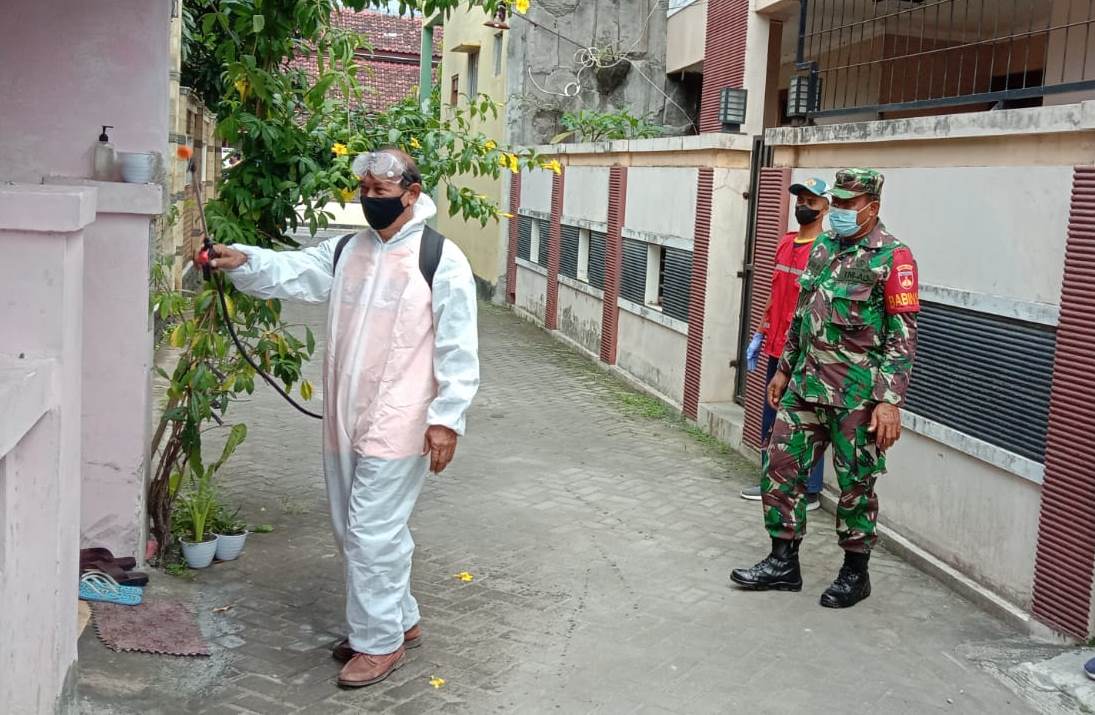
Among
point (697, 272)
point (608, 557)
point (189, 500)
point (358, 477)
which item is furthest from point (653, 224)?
point (358, 477)

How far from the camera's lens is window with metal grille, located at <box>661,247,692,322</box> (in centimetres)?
1007

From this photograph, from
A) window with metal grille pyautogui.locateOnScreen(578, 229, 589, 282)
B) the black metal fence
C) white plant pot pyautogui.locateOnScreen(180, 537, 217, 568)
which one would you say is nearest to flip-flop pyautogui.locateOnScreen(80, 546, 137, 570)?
white plant pot pyautogui.locateOnScreen(180, 537, 217, 568)

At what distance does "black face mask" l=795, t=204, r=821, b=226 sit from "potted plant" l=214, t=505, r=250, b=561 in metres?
3.43

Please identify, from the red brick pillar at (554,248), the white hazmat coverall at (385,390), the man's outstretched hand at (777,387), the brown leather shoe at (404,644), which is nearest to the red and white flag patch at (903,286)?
the man's outstretched hand at (777,387)

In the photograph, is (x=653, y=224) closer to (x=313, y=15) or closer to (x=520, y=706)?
(x=313, y=15)

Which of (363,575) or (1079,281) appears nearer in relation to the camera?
(363,575)

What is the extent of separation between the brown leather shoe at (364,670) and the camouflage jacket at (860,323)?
7.28ft

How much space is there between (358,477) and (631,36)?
547 inches

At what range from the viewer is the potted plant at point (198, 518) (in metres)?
5.48

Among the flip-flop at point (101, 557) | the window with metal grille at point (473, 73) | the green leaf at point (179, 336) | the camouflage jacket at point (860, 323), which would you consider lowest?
the flip-flop at point (101, 557)

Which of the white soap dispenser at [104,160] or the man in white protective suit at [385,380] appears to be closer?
the man in white protective suit at [385,380]

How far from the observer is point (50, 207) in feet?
11.3

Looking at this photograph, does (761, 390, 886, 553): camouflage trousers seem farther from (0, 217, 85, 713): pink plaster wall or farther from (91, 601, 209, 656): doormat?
(0, 217, 85, 713): pink plaster wall

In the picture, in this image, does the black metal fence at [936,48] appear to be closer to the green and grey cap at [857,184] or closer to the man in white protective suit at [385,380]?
the green and grey cap at [857,184]
